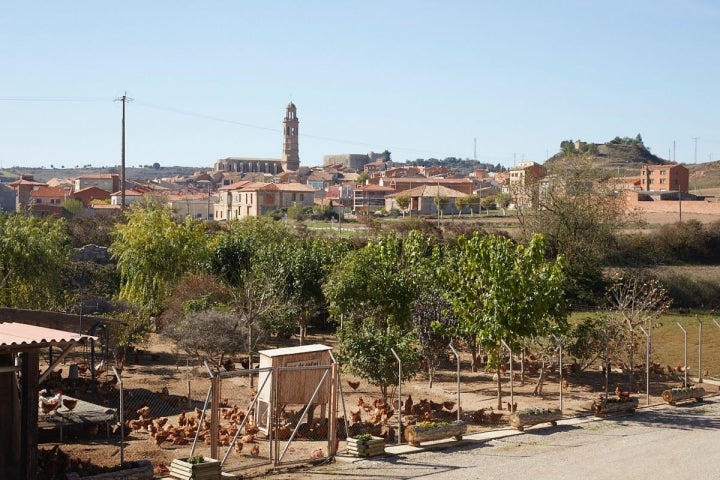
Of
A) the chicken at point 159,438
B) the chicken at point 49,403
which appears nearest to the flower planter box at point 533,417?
the chicken at point 159,438

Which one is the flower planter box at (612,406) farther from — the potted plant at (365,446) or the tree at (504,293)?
the potted plant at (365,446)

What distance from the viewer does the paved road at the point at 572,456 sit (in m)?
17.1

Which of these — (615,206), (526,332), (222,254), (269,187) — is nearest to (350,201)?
(269,187)

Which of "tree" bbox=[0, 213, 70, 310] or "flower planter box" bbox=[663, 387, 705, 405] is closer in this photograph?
"flower planter box" bbox=[663, 387, 705, 405]

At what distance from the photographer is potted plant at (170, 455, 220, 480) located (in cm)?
1547

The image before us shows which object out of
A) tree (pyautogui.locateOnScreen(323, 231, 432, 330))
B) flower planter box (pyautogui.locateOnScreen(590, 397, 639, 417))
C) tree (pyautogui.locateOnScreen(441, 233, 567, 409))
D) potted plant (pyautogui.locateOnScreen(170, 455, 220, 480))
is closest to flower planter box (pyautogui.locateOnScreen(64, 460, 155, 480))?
potted plant (pyautogui.locateOnScreen(170, 455, 220, 480))

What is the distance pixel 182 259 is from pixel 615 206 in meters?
27.2

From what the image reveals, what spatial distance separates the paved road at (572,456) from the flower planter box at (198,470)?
1707mm

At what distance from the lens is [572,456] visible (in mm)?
18750

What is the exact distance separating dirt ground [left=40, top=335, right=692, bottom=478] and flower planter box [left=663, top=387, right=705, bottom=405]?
0.80 m

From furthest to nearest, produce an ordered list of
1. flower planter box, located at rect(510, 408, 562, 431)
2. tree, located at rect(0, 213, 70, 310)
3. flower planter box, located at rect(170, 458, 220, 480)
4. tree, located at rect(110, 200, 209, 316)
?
tree, located at rect(110, 200, 209, 316) → tree, located at rect(0, 213, 70, 310) → flower planter box, located at rect(510, 408, 562, 431) → flower planter box, located at rect(170, 458, 220, 480)

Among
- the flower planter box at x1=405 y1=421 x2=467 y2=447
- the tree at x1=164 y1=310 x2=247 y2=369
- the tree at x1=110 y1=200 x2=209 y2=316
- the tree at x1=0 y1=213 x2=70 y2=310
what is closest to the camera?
the flower planter box at x1=405 y1=421 x2=467 y2=447

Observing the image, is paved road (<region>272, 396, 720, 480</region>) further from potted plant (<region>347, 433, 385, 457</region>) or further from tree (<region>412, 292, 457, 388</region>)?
tree (<region>412, 292, 457, 388</region>)

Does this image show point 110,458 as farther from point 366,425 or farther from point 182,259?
point 182,259
